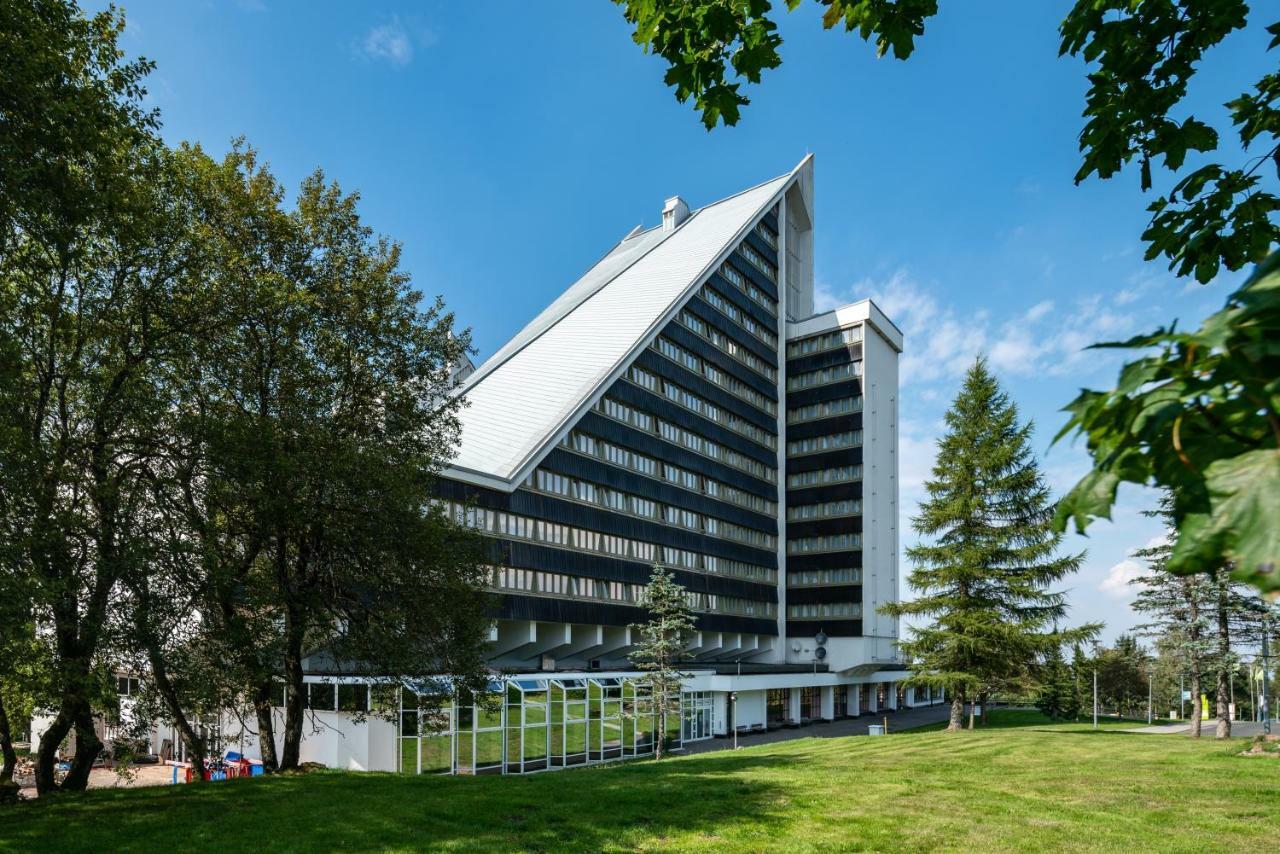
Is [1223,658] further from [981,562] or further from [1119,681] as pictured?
[1119,681]

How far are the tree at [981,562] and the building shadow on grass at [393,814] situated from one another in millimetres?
31834

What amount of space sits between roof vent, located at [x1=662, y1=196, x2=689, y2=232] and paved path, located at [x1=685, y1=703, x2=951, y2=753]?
53.6m

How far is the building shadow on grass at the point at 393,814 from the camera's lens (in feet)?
41.5

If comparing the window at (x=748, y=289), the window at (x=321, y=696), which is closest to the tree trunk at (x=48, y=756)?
the window at (x=321, y=696)

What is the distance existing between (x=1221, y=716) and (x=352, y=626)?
1490 inches

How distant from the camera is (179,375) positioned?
61.0 feet

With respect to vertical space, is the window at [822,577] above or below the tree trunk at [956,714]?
above

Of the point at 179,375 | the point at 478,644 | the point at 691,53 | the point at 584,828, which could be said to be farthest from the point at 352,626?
the point at 691,53

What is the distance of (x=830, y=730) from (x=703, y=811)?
5184 cm

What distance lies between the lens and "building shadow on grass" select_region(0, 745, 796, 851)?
41.5 ft

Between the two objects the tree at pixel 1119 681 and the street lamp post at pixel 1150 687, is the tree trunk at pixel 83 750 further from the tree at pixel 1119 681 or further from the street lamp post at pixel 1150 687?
the tree at pixel 1119 681

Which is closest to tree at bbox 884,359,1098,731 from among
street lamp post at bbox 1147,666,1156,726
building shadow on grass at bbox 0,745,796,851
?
street lamp post at bbox 1147,666,1156,726

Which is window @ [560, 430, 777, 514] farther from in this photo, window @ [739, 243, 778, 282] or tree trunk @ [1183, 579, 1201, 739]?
tree trunk @ [1183, 579, 1201, 739]

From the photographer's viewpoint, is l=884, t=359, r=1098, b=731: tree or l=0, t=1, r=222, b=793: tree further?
l=884, t=359, r=1098, b=731: tree
